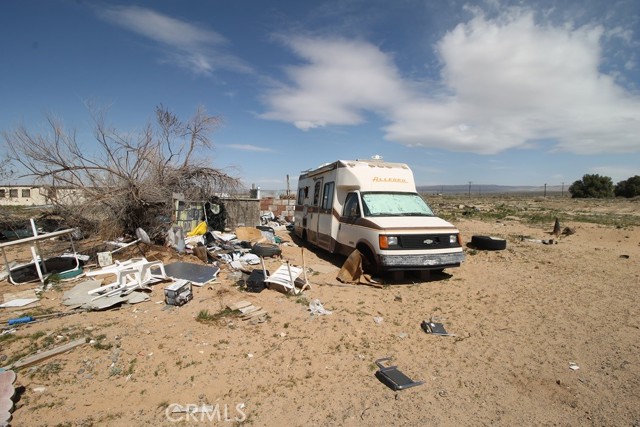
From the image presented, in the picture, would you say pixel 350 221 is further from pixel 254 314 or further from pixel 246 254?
pixel 254 314

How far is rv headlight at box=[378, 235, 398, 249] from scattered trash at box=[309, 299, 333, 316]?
1.76 metres

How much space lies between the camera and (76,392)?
334 cm

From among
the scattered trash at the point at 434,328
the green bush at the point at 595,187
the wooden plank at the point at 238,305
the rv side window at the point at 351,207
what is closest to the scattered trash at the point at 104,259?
the wooden plank at the point at 238,305

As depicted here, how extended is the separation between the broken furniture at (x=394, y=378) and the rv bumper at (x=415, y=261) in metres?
2.83

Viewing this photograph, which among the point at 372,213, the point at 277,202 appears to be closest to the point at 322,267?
the point at 372,213

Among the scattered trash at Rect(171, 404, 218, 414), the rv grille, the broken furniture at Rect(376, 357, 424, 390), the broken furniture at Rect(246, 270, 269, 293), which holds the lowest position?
the scattered trash at Rect(171, 404, 218, 414)

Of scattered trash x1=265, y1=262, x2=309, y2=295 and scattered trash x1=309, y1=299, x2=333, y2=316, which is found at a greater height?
scattered trash x1=265, y1=262, x2=309, y2=295

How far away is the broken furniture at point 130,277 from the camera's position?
6043mm

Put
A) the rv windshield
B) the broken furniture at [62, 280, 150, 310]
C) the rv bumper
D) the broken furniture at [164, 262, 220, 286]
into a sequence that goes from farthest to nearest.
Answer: the rv windshield, the broken furniture at [164, 262, 220, 286], the rv bumper, the broken furniture at [62, 280, 150, 310]

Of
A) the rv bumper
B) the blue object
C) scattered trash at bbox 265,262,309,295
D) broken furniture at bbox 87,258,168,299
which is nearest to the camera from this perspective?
the blue object

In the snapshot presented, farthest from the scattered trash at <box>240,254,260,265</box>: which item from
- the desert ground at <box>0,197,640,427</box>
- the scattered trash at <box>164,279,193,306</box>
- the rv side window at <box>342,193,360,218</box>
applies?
the scattered trash at <box>164,279,193,306</box>

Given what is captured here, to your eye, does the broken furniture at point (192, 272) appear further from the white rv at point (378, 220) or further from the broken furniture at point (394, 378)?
the broken furniture at point (394, 378)

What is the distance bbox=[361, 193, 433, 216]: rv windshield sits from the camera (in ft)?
24.7

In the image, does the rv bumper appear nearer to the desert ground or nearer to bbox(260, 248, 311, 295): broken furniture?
the desert ground
